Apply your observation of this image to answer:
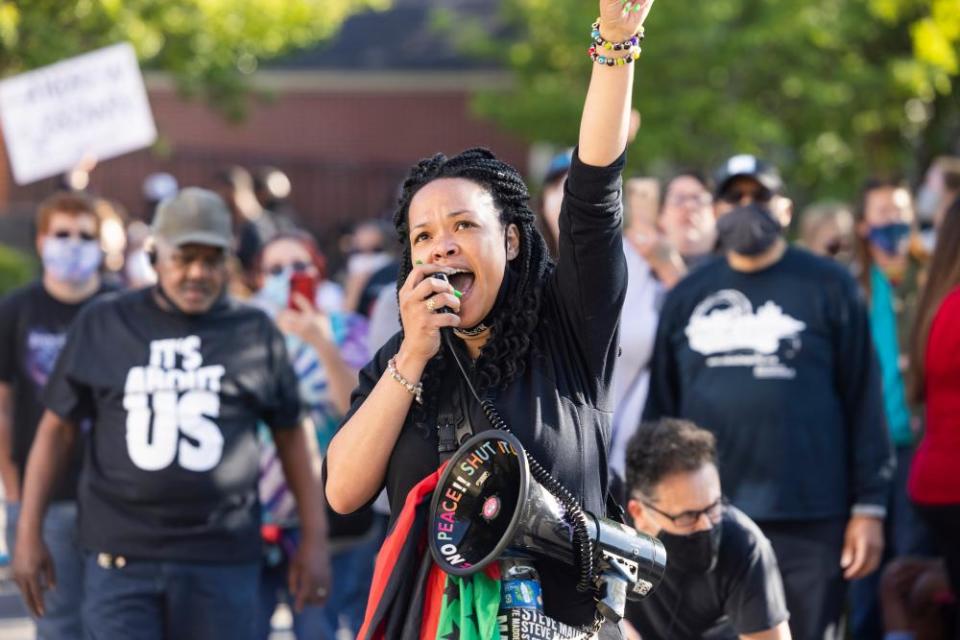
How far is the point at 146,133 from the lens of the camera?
931cm

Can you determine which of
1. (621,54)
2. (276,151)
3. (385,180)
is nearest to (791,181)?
(385,180)

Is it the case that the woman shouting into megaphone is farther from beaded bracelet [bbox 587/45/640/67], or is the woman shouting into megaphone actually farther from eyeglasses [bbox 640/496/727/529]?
eyeglasses [bbox 640/496/727/529]

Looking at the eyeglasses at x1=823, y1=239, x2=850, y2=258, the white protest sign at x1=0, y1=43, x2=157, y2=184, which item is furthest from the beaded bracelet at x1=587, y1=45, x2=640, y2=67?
the white protest sign at x1=0, y1=43, x2=157, y2=184

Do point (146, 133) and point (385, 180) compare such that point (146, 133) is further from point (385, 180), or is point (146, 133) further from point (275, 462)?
point (385, 180)

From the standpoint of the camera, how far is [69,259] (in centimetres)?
672

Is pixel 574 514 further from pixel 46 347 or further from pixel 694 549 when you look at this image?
pixel 46 347

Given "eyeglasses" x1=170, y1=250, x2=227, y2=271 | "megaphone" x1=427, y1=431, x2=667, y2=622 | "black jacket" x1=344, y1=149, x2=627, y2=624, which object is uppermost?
"eyeglasses" x1=170, y1=250, x2=227, y2=271

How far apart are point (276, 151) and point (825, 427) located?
24.4 metres

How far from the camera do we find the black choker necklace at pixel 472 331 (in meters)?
3.45

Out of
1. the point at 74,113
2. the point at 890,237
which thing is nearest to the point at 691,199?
the point at 890,237

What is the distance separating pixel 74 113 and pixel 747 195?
15.2ft

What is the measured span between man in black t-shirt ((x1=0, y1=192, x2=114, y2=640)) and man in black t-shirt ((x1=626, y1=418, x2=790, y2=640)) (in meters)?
2.68

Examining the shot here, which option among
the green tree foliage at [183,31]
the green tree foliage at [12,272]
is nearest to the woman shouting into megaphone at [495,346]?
the green tree foliage at [183,31]

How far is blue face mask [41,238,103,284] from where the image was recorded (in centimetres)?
671
